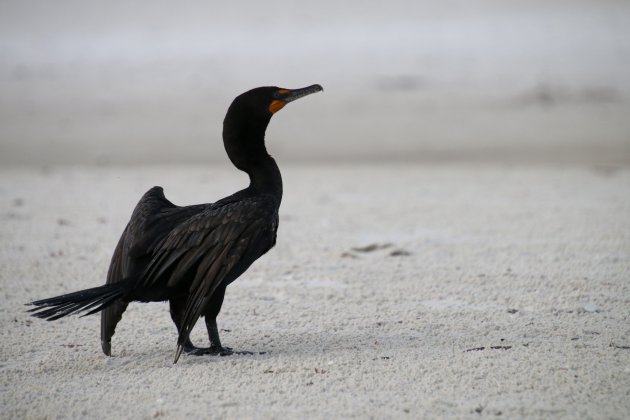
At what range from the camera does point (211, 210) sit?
5.12 meters

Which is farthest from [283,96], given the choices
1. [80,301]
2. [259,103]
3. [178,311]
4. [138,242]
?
[80,301]

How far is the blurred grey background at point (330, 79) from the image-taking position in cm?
1619

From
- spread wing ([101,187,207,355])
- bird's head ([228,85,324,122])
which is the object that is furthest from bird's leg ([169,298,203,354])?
bird's head ([228,85,324,122])

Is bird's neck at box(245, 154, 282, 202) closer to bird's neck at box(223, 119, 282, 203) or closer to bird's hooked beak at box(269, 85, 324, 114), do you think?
bird's neck at box(223, 119, 282, 203)

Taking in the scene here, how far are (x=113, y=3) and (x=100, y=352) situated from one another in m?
27.2

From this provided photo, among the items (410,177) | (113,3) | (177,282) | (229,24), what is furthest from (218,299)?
(113,3)

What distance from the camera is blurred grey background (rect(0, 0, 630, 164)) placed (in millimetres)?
16188

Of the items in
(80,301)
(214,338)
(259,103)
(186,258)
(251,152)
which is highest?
(259,103)

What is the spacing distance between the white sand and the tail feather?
14.4 inches

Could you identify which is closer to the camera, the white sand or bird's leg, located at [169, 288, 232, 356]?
the white sand

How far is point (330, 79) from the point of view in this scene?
21.0m

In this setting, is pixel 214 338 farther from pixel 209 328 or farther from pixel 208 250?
pixel 208 250

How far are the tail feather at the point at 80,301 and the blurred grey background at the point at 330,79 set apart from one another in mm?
10544

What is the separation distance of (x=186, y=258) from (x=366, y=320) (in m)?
1.44
